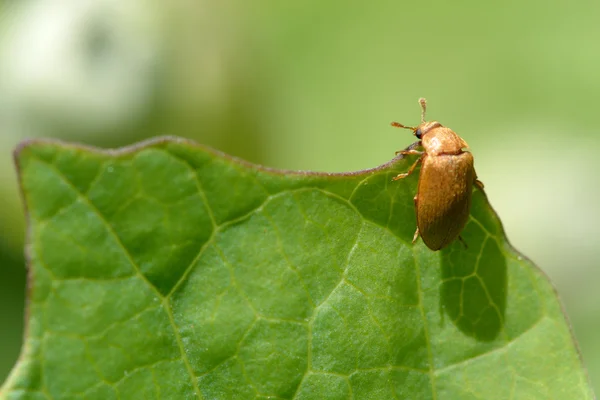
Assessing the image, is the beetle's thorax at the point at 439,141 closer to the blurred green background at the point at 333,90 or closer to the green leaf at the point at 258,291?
the green leaf at the point at 258,291

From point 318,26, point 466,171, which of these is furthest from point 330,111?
point 466,171

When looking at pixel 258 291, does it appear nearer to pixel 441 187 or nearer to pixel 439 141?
pixel 441 187

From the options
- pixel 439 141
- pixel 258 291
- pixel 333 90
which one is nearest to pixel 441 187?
pixel 439 141

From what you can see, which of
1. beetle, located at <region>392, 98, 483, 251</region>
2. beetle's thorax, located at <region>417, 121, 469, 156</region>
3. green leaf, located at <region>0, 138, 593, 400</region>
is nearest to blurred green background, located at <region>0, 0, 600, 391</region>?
beetle's thorax, located at <region>417, 121, 469, 156</region>

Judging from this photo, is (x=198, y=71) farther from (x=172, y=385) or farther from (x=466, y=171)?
(x=172, y=385)

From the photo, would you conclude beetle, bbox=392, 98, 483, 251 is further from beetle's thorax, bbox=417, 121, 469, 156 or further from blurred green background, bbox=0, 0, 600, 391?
blurred green background, bbox=0, 0, 600, 391

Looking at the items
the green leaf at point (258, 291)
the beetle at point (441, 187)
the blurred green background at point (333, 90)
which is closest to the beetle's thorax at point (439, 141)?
the beetle at point (441, 187)
